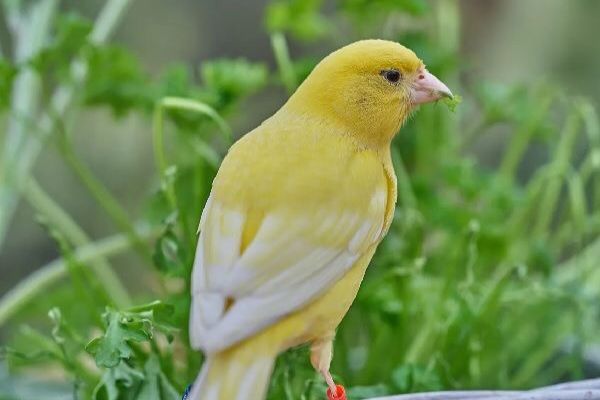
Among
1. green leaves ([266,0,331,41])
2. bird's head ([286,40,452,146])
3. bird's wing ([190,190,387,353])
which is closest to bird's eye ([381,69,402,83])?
bird's head ([286,40,452,146])

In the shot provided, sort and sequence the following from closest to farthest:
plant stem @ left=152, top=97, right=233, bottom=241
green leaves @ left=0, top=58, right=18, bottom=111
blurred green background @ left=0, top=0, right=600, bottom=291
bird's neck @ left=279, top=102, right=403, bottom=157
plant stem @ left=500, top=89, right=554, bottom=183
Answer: bird's neck @ left=279, top=102, right=403, bottom=157 < plant stem @ left=152, top=97, right=233, bottom=241 < green leaves @ left=0, top=58, right=18, bottom=111 < plant stem @ left=500, top=89, right=554, bottom=183 < blurred green background @ left=0, top=0, right=600, bottom=291

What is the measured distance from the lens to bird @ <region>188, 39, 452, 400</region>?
0.71 m

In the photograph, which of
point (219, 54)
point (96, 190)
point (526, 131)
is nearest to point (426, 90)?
point (96, 190)

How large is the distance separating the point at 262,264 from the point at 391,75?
0.74ft

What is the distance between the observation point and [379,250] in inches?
51.3

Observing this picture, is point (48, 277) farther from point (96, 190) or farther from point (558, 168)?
point (558, 168)

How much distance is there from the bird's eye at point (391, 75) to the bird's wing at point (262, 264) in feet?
0.46

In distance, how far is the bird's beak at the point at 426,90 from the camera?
0.88 meters

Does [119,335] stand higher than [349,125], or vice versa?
[349,125]

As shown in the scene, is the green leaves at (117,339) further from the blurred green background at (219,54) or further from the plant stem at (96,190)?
the blurred green background at (219,54)

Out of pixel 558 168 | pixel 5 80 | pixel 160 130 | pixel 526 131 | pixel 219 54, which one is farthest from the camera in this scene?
pixel 219 54

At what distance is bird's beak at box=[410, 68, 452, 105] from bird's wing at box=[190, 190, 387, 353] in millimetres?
147

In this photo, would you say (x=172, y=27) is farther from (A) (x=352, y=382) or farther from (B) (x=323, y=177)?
(B) (x=323, y=177)

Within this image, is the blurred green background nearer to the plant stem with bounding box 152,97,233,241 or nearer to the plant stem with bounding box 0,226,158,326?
the plant stem with bounding box 0,226,158,326
